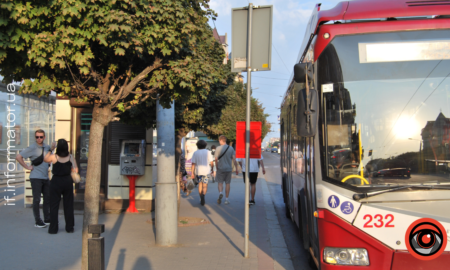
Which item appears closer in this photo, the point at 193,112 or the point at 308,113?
the point at 308,113

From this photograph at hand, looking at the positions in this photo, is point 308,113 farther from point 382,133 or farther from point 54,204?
point 54,204

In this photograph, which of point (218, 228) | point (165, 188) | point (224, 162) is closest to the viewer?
point (165, 188)

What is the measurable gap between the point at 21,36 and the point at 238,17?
3.19 meters

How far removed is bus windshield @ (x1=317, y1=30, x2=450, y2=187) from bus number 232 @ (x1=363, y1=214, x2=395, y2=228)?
0.99ft

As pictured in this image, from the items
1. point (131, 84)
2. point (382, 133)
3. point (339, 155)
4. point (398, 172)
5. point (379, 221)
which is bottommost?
point (379, 221)

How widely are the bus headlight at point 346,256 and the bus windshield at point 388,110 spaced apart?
0.62m

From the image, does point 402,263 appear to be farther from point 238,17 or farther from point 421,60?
point 238,17

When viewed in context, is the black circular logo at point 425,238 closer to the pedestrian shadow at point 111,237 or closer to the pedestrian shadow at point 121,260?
the pedestrian shadow at point 121,260

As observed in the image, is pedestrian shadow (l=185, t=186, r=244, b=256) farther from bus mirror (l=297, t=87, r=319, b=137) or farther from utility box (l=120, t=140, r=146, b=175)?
bus mirror (l=297, t=87, r=319, b=137)

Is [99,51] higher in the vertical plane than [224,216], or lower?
higher

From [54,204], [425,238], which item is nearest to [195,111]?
[54,204]

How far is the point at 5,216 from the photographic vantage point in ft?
32.0

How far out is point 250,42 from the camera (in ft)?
20.3

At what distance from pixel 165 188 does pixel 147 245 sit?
1035 mm
